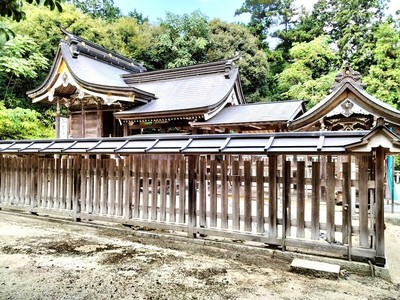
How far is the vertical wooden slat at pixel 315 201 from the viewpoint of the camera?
14.8ft

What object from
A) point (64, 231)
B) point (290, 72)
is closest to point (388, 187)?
point (64, 231)

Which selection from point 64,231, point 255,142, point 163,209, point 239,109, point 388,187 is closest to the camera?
point 255,142

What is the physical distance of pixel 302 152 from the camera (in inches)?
169

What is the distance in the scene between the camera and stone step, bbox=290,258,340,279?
12.9 ft

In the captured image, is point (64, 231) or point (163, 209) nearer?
point (163, 209)

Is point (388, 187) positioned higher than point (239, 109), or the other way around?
point (239, 109)

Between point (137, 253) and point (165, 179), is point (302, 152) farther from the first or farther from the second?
point (137, 253)

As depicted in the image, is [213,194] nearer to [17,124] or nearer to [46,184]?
[46,184]

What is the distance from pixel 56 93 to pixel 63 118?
1.28 m

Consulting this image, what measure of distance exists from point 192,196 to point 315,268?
2493 millimetres

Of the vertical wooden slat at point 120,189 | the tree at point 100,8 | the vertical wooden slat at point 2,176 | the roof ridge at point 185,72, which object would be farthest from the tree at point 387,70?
the tree at point 100,8

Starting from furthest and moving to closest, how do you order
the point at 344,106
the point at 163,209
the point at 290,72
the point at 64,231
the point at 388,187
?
the point at 290,72
the point at 388,187
the point at 344,106
the point at 64,231
the point at 163,209

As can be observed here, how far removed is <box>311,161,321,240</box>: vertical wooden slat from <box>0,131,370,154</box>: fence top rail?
1.54 ft

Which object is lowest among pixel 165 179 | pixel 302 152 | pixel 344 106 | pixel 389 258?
pixel 389 258
